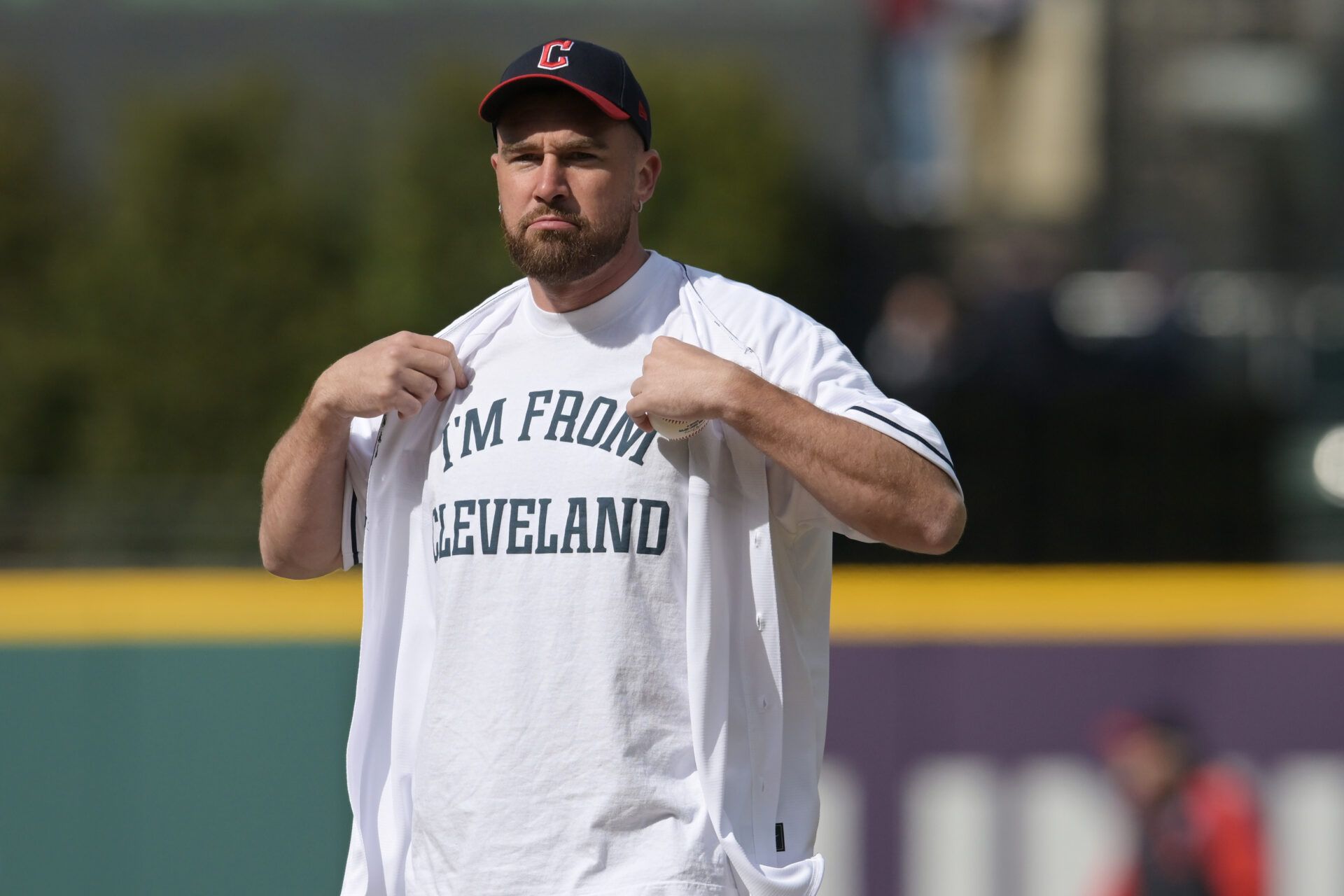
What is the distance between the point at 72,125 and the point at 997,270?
678 centimetres

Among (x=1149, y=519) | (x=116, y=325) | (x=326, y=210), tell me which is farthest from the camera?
(x=326, y=210)

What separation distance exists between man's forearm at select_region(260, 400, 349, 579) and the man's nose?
463 millimetres

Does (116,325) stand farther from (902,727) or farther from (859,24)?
(902,727)

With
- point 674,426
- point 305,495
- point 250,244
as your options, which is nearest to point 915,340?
point 250,244

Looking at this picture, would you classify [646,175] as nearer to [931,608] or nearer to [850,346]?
[931,608]

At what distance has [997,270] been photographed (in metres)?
9.36

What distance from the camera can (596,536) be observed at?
233 centimetres

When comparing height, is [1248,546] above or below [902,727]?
above

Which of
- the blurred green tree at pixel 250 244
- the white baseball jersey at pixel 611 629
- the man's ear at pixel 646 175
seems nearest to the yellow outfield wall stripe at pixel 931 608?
the white baseball jersey at pixel 611 629

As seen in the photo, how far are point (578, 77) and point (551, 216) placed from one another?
199mm

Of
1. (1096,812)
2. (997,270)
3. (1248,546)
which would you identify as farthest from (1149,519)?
(997,270)

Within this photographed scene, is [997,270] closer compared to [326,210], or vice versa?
[997,270]

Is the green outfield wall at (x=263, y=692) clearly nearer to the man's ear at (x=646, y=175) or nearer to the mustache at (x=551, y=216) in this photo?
the man's ear at (x=646, y=175)

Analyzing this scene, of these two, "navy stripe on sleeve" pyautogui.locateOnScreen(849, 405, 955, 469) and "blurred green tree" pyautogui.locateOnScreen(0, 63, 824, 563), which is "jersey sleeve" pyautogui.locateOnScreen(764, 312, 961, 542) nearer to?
"navy stripe on sleeve" pyautogui.locateOnScreen(849, 405, 955, 469)
